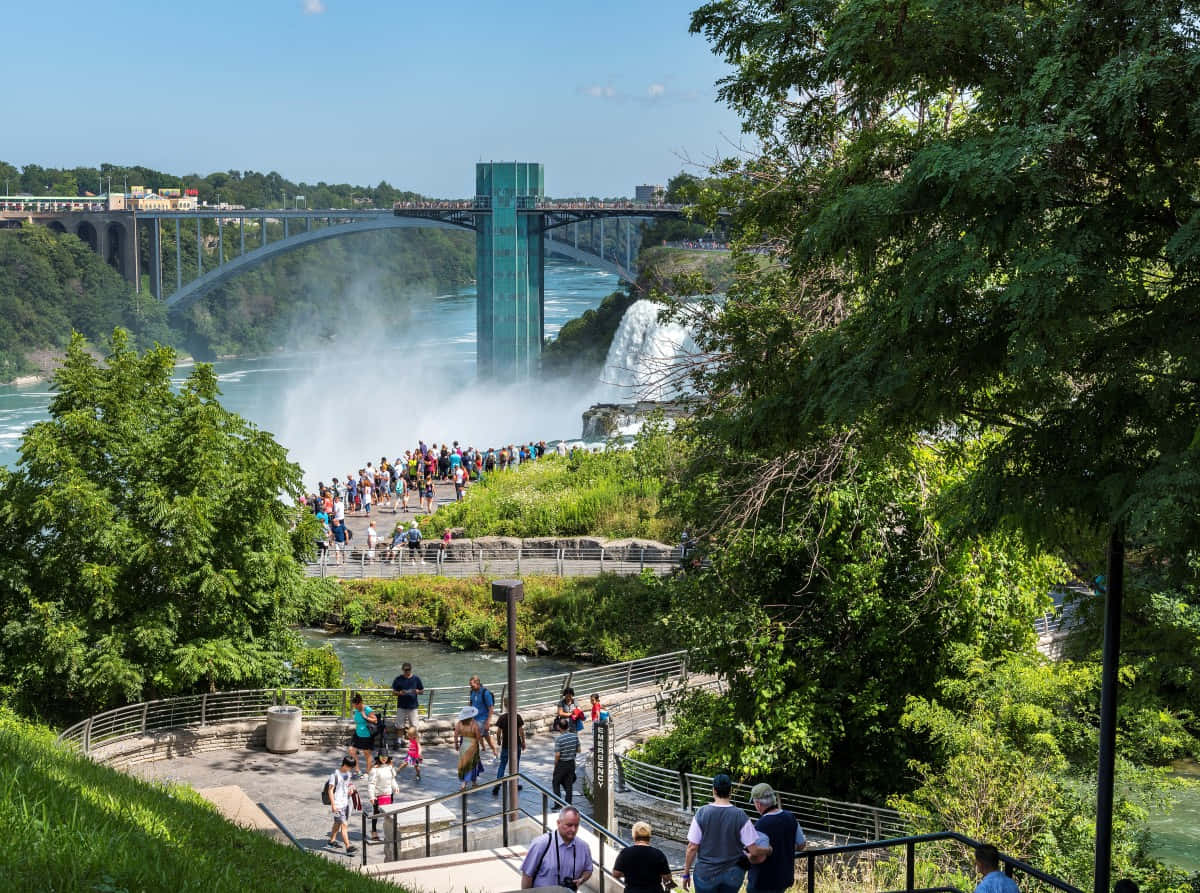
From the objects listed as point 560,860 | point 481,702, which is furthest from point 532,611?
point 560,860

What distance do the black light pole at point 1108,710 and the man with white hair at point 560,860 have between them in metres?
2.65

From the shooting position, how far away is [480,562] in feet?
87.2

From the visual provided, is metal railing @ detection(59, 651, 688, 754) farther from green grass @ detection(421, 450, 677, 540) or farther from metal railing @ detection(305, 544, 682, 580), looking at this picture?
green grass @ detection(421, 450, 677, 540)

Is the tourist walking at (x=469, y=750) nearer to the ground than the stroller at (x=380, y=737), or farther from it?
farther from it

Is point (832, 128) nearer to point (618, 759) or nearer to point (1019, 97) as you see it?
point (1019, 97)

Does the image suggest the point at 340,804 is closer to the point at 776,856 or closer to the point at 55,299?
the point at 776,856

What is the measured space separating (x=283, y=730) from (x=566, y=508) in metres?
13.6

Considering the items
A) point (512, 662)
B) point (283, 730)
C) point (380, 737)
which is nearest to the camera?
point (512, 662)

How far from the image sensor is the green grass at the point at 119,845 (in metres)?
4.47

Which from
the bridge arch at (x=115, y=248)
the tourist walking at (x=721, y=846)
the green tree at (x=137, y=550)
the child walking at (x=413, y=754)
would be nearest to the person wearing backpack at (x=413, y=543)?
the green tree at (x=137, y=550)

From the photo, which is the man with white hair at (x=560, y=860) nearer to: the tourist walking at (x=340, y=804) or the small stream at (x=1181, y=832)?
the tourist walking at (x=340, y=804)

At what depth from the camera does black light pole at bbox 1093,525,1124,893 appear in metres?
6.42

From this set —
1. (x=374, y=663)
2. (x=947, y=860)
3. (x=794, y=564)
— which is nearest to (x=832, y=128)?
(x=794, y=564)

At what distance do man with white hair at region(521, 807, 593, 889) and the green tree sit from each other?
948cm
